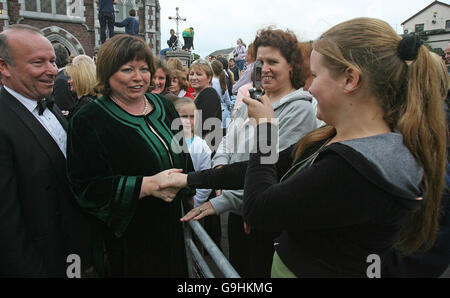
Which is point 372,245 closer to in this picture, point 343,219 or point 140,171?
point 343,219

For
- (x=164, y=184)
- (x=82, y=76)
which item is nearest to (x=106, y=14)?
(x=82, y=76)

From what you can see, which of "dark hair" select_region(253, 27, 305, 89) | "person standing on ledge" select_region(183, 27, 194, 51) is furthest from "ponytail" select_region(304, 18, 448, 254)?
"person standing on ledge" select_region(183, 27, 194, 51)

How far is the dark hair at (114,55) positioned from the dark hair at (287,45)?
821 millimetres

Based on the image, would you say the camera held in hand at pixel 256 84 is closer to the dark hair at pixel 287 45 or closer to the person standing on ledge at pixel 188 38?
the dark hair at pixel 287 45

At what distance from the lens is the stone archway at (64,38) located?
15684 millimetres

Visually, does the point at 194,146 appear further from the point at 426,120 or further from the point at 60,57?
the point at 60,57

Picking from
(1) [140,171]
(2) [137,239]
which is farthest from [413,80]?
(2) [137,239]

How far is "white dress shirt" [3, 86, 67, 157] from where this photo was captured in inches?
69.6

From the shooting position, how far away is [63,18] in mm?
15914

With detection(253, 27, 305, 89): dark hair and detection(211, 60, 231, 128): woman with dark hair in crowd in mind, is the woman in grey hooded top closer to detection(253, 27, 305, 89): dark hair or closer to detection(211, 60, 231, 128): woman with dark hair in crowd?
detection(253, 27, 305, 89): dark hair

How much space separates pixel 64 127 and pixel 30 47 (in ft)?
1.65

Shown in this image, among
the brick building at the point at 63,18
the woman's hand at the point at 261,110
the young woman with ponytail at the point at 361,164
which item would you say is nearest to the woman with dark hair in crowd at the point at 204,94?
the woman's hand at the point at 261,110

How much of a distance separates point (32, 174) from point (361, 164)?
5.28 feet

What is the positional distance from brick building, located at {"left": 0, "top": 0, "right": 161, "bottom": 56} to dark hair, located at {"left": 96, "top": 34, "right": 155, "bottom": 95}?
16438 millimetres
